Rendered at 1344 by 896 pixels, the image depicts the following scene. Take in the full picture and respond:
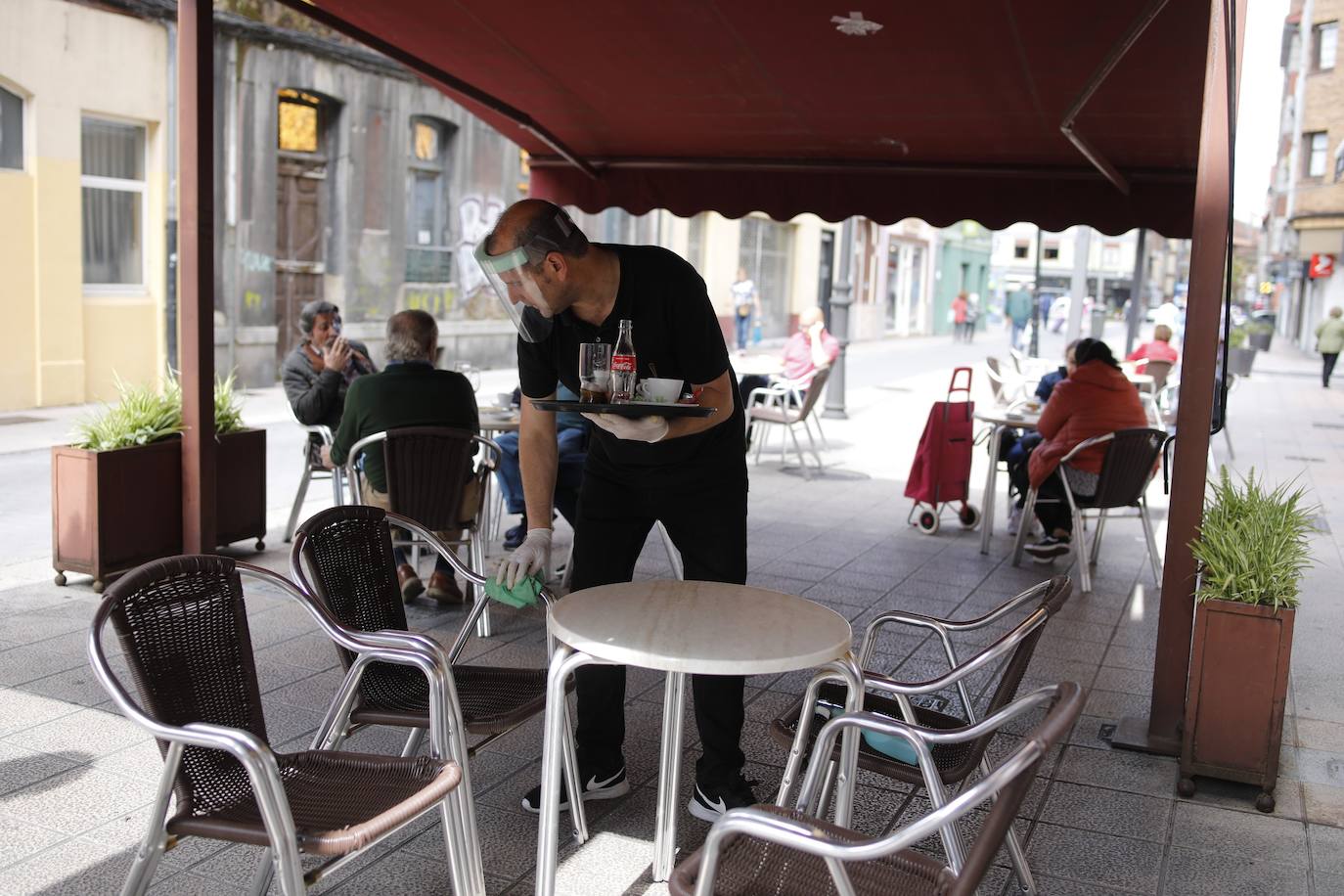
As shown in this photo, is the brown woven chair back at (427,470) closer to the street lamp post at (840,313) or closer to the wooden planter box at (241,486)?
the wooden planter box at (241,486)

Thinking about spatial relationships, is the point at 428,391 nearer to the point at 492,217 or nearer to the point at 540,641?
the point at 540,641

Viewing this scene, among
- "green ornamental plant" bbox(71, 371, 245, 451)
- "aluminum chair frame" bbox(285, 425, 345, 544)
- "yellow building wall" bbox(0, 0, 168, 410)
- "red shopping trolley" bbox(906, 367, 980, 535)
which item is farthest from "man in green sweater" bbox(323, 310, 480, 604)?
"yellow building wall" bbox(0, 0, 168, 410)

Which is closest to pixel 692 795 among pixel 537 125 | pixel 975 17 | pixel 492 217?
pixel 975 17

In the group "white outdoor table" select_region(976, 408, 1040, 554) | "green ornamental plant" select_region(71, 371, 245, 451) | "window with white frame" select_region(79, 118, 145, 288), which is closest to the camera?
"green ornamental plant" select_region(71, 371, 245, 451)

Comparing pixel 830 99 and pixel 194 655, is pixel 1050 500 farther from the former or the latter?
pixel 194 655

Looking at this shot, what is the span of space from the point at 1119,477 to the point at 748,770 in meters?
3.56

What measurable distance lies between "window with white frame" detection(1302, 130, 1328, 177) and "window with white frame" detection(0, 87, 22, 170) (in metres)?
38.8

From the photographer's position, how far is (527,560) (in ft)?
10.3

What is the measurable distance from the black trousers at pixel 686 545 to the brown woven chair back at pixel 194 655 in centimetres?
98

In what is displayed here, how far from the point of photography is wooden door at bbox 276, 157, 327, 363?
15445 mm

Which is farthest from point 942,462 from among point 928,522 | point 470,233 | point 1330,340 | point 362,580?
point 1330,340

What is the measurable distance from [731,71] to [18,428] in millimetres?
7854

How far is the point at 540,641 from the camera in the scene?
524 cm

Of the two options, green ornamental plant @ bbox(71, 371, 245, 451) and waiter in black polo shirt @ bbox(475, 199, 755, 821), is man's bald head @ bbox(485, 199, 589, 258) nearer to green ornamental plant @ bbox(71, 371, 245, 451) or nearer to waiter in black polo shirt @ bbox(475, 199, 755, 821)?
waiter in black polo shirt @ bbox(475, 199, 755, 821)
